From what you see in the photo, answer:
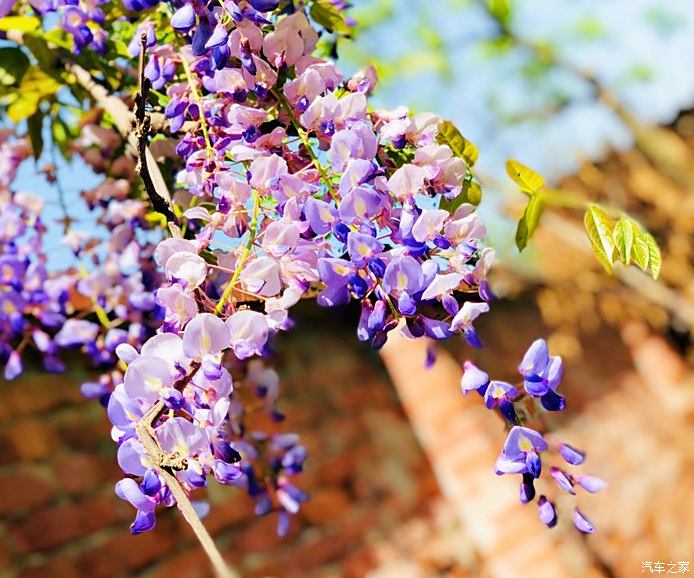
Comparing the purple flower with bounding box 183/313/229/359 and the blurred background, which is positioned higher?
the purple flower with bounding box 183/313/229/359

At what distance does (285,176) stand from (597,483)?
0.36 meters

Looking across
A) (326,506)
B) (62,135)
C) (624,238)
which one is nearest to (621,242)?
(624,238)

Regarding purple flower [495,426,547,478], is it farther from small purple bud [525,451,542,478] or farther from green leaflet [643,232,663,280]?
green leaflet [643,232,663,280]

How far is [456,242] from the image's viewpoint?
0.56 m

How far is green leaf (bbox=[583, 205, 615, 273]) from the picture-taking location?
23.3 inches

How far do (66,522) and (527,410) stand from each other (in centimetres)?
113

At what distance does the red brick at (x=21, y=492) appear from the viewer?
132 cm

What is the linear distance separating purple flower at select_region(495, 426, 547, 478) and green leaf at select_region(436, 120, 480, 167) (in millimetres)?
223

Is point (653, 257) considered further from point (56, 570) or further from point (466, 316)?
point (56, 570)

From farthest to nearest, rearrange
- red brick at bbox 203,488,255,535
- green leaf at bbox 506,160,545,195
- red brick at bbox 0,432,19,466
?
red brick at bbox 203,488,255,535, red brick at bbox 0,432,19,466, green leaf at bbox 506,160,545,195

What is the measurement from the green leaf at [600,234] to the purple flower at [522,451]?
149 mm

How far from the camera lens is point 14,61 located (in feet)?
2.74

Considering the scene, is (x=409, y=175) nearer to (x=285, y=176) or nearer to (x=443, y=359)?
(x=285, y=176)

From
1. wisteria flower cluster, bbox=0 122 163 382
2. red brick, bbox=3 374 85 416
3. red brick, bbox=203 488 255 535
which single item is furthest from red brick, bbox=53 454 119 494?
wisteria flower cluster, bbox=0 122 163 382
